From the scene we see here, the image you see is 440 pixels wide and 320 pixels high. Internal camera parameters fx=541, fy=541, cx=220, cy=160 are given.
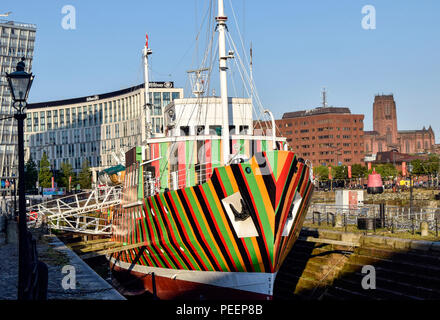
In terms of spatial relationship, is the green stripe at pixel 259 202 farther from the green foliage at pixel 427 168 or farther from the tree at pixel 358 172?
the tree at pixel 358 172

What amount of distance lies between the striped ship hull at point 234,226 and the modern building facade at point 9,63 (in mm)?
105729

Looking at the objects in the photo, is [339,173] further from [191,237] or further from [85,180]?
[191,237]

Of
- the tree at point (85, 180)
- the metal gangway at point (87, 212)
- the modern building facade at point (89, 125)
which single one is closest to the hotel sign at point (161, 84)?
the modern building facade at point (89, 125)

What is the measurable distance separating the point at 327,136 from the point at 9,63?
259 feet

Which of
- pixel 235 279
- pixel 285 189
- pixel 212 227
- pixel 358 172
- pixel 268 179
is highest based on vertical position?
pixel 268 179

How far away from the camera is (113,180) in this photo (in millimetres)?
33531

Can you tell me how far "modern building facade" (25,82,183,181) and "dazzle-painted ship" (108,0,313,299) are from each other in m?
79.8

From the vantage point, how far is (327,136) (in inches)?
5546

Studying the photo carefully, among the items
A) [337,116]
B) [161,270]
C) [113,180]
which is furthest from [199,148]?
[337,116]

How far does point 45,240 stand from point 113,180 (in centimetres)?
709

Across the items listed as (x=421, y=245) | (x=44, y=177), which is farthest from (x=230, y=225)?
(x=44, y=177)

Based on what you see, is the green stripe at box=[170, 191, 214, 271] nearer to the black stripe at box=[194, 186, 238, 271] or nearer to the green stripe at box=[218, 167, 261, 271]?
the black stripe at box=[194, 186, 238, 271]

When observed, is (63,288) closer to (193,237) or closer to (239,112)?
(193,237)

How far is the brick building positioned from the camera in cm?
14062
